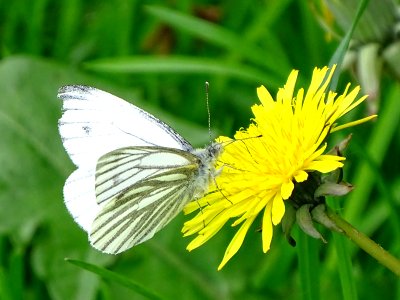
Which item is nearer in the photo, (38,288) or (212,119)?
(38,288)

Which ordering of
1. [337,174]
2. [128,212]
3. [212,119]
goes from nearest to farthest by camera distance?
[337,174] → [128,212] → [212,119]

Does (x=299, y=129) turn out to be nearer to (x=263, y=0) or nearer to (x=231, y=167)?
(x=231, y=167)

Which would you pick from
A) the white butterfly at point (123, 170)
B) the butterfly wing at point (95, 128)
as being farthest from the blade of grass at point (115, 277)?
the butterfly wing at point (95, 128)

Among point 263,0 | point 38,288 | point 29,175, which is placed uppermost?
point 263,0

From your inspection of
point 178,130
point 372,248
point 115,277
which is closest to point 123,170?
point 115,277

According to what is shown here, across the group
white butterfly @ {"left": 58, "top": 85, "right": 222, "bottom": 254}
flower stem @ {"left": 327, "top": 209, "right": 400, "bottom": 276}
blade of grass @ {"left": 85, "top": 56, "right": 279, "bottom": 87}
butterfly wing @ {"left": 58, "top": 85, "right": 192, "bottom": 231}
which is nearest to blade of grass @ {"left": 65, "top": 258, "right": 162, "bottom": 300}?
white butterfly @ {"left": 58, "top": 85, "right": 222, "bottom": 254}

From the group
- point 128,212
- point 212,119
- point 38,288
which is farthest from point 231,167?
point 212,119

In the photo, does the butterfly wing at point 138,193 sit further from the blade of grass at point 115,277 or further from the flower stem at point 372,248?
the flower stem at point 372,248

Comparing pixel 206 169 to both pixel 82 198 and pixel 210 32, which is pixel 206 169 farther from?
pixel 210 32
